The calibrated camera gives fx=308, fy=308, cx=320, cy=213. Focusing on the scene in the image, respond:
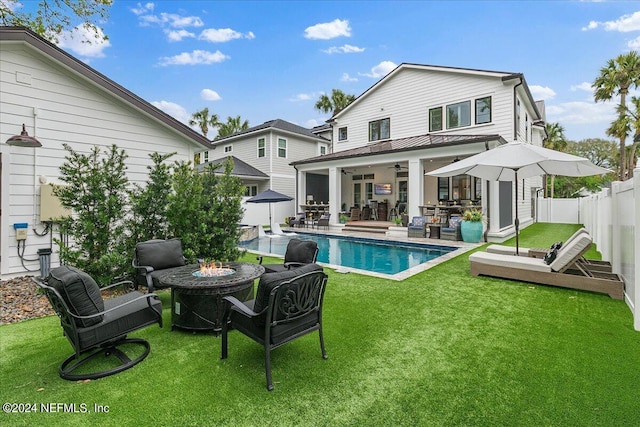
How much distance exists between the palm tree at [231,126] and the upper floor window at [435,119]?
24881 millimetres

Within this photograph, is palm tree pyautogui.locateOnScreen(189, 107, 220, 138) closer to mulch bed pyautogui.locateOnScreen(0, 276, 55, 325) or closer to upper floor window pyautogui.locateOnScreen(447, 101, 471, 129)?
upper floor window pyautogui.locateOnScreen(447, 101, 471, 129)

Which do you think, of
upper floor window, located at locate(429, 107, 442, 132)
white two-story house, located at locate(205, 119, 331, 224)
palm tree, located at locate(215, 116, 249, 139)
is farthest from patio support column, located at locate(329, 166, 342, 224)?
palm tree, located at locate(215, 116, 249, 139)

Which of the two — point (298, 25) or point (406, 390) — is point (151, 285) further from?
point (298, 25)

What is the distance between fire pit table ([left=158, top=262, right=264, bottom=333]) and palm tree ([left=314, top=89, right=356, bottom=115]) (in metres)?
25.6

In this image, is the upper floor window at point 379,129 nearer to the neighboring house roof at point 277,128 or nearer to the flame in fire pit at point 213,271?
the neighboring house roof at point 277,128

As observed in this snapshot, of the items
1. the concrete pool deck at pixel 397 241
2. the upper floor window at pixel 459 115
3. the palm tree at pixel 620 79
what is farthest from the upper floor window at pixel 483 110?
the palm tree at pixel 620 79

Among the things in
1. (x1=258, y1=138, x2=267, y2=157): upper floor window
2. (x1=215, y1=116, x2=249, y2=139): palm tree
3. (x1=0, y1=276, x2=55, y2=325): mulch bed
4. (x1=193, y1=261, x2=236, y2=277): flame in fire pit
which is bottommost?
(x1=0, y1=276, x2=55, y2=325): mulch bed

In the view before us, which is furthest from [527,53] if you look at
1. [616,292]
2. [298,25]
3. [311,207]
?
[616,292]

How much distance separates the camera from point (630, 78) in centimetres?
1906

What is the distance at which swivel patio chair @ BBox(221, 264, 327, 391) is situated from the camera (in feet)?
9.36

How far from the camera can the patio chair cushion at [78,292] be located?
9.36 feet

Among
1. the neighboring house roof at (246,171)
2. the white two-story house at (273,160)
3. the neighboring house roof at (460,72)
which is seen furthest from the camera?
the white two-story house at (273,160)

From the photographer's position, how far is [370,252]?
1120 cm

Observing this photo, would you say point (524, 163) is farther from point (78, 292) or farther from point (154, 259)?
point (78, 292)
